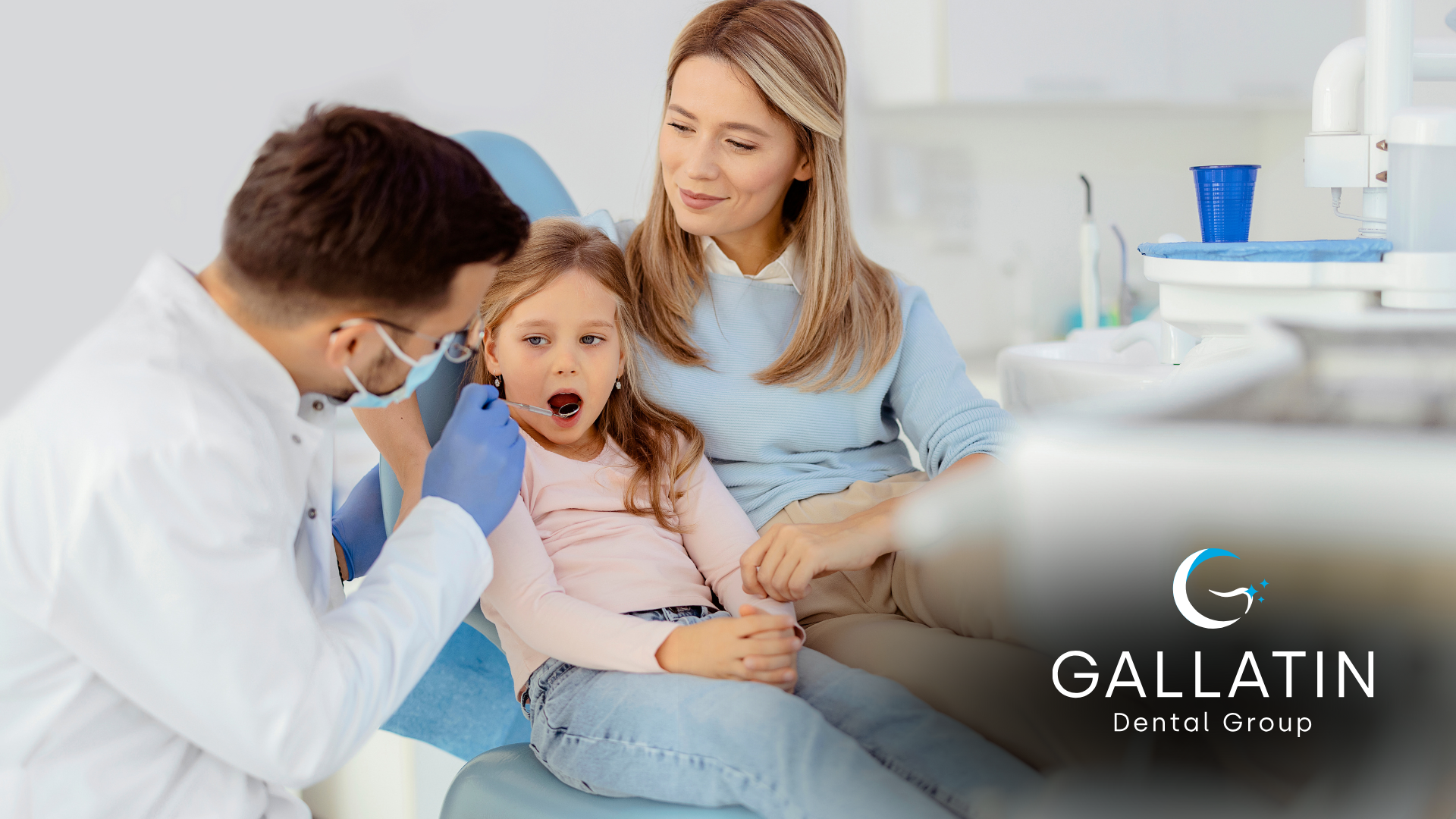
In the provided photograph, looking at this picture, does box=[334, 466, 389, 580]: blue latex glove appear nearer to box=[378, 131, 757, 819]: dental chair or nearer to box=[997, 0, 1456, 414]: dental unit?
box=[378, 131, 757, 819]: dental chair

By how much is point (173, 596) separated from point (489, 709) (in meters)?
0.58

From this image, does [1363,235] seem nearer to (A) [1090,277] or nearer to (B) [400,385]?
(B) [400,385]

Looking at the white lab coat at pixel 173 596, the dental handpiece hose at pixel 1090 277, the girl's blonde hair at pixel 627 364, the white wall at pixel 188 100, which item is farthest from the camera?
the dental handpiece hose at pixel 1090 277

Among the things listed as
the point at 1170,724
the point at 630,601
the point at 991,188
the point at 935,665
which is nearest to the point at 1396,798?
the point at 1170,724

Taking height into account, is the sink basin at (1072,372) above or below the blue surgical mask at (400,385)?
below

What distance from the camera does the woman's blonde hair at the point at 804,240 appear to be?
4.02 ft

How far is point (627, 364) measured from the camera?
1244 millimetres

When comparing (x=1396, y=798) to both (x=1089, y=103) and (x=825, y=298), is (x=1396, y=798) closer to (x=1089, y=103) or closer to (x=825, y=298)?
(x=825, y=298)

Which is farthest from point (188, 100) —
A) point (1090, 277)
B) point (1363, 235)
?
point (1090, 277)

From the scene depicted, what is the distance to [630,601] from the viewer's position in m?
1.10

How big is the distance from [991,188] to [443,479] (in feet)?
8.18

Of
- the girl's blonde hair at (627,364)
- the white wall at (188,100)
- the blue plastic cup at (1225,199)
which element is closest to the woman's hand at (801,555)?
the girl's blonde hair at (627,364)

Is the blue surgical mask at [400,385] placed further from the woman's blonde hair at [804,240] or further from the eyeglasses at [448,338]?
the woman's blonde hair at [804,240]

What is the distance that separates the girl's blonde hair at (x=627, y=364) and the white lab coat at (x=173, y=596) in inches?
13.2
